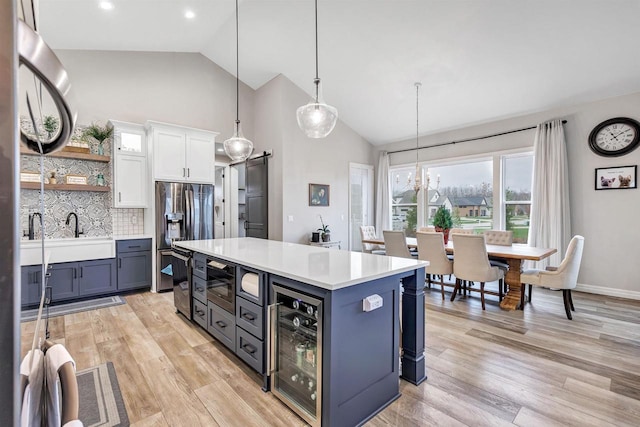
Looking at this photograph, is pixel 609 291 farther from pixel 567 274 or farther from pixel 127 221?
pixel 127 221

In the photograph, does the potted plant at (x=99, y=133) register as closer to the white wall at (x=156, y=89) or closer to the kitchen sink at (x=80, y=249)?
the white wall at (x=156, y=89)

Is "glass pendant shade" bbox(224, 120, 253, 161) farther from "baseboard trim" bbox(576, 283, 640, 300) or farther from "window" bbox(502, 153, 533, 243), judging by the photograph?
"baseboard trim" bbox(576, 283, 640, 300)

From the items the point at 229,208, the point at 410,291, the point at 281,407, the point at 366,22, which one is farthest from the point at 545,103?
the point at 229,208

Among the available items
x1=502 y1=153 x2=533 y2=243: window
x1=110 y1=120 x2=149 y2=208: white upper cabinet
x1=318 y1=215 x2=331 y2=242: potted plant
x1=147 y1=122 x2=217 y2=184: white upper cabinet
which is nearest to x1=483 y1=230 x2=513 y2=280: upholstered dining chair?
x1=502 y1=153 x2=533 y2=243: window

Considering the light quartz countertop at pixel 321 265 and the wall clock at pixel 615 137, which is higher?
the wall clock at pixel 615 137

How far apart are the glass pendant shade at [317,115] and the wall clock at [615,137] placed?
426 cm

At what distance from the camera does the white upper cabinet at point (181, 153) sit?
15.4ft

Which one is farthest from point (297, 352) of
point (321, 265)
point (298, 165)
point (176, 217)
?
point (298, 165)

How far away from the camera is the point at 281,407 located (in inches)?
78.3

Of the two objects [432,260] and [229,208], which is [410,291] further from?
[229,208]

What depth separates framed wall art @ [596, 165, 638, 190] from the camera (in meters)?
4.22

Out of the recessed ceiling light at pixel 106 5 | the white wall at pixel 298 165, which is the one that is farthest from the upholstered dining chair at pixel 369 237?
the recessed ceiling light at pixel 106 5

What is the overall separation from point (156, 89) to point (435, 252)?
5206 millimetres

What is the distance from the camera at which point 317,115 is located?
276 centimetres
